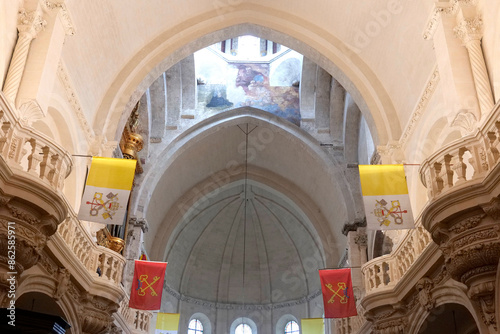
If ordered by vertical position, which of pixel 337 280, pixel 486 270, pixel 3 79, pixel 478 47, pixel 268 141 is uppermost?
pixel 268 141

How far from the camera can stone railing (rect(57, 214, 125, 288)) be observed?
11.1m

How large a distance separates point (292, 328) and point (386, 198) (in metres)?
20.5

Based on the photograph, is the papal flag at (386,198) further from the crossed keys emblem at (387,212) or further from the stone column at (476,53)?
the stone column at (476,53)

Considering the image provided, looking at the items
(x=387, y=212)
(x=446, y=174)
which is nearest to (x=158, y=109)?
(x=387, y=212)

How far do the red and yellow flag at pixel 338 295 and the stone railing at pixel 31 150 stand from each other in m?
8.29

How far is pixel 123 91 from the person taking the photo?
15336 mm

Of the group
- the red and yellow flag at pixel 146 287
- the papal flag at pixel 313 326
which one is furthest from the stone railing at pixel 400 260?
the papal flag at pixel 313 326

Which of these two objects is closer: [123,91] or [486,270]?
[486,270]

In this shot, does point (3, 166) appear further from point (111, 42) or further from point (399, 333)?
point (399, 333)

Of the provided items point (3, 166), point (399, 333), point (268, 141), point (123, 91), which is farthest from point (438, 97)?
point (268, 141)

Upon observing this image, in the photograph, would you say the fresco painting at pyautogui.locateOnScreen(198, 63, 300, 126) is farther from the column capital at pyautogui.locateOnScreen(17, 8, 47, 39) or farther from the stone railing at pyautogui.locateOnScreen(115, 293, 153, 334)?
the column capital at pyautogui.locateOnScreen(17, 8, 47, 39)

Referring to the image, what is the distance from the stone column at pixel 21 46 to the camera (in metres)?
10.2

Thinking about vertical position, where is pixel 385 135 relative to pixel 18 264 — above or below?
above

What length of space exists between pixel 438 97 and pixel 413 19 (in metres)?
2.05
